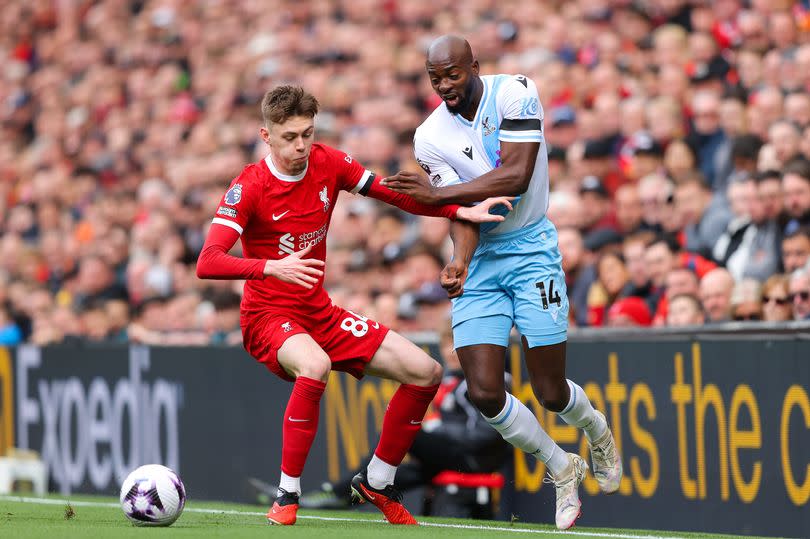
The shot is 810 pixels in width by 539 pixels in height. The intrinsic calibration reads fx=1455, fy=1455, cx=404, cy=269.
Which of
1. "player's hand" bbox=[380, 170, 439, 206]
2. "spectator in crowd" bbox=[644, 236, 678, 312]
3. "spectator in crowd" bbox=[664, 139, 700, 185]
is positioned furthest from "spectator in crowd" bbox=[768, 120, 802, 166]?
"player's hand" bbox=[380, 170, 439, 206]

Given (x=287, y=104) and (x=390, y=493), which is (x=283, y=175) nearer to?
(x=287, y=104)

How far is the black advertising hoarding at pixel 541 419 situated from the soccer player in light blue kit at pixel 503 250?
3.31ft

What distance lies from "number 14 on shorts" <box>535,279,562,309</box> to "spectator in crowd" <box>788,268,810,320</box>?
1.63 meters

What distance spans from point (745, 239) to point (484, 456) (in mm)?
2293

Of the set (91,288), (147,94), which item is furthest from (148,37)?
(91,288)

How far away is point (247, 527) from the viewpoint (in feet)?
24.9

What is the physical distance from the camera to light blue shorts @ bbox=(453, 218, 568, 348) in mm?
7781

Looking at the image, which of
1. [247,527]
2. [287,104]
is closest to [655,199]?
[287,104]

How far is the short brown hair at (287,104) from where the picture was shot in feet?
25.3

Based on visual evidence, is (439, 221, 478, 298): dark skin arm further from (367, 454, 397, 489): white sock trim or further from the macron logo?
(367, 454, 397, 489): white sock trim

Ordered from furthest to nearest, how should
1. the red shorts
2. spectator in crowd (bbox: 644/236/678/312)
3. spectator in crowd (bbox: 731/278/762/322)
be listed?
1. spectator in crowd (bbox: 644/236/678/312)
2. spectator in crowd (bbox: 731/278/762/322)
3. the red shorts

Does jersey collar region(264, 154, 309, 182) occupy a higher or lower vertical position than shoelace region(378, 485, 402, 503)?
higher

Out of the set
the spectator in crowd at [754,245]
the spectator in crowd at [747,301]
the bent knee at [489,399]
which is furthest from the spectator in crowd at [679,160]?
the bent knee at [489,399]

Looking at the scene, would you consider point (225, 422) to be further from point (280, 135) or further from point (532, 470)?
point (280, 135)
